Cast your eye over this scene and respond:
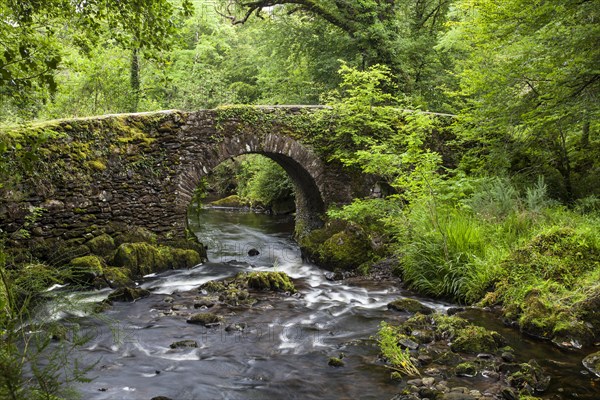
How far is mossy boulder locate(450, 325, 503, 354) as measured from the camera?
16.1 ft

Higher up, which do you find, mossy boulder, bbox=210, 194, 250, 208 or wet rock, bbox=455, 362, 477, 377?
mossy boulder, bbox=210, 194, 250, 208

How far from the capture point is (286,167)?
1256cm

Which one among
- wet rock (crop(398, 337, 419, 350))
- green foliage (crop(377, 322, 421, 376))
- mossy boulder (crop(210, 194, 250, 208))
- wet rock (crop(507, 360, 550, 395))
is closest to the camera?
wet rock (crop(507, 360, 550, 395))

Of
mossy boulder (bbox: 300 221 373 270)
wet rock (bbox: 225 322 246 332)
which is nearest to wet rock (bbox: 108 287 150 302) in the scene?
wet rock (bbox: 225 322 246 332)

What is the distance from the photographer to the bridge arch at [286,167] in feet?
33.6

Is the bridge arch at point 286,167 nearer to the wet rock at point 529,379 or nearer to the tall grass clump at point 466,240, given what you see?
the tall grass clump at point 466,240

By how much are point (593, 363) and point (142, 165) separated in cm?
843

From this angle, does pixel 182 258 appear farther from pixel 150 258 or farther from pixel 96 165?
pixel 96 165

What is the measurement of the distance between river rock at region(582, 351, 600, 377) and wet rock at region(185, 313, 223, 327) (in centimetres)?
417

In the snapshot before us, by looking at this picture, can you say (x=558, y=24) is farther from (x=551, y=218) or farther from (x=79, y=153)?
(x=79, y=153)

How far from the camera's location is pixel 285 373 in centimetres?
477

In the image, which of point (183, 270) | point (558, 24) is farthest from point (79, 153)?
point (558, 24)

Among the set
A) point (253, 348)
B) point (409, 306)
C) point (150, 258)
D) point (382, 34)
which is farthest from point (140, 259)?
point (382, 34)

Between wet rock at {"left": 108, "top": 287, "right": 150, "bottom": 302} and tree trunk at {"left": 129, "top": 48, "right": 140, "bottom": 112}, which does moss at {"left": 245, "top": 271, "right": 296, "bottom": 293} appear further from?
tree trunk at {"left": 129, "top": 48, "right": 140, "bottom": 112}
